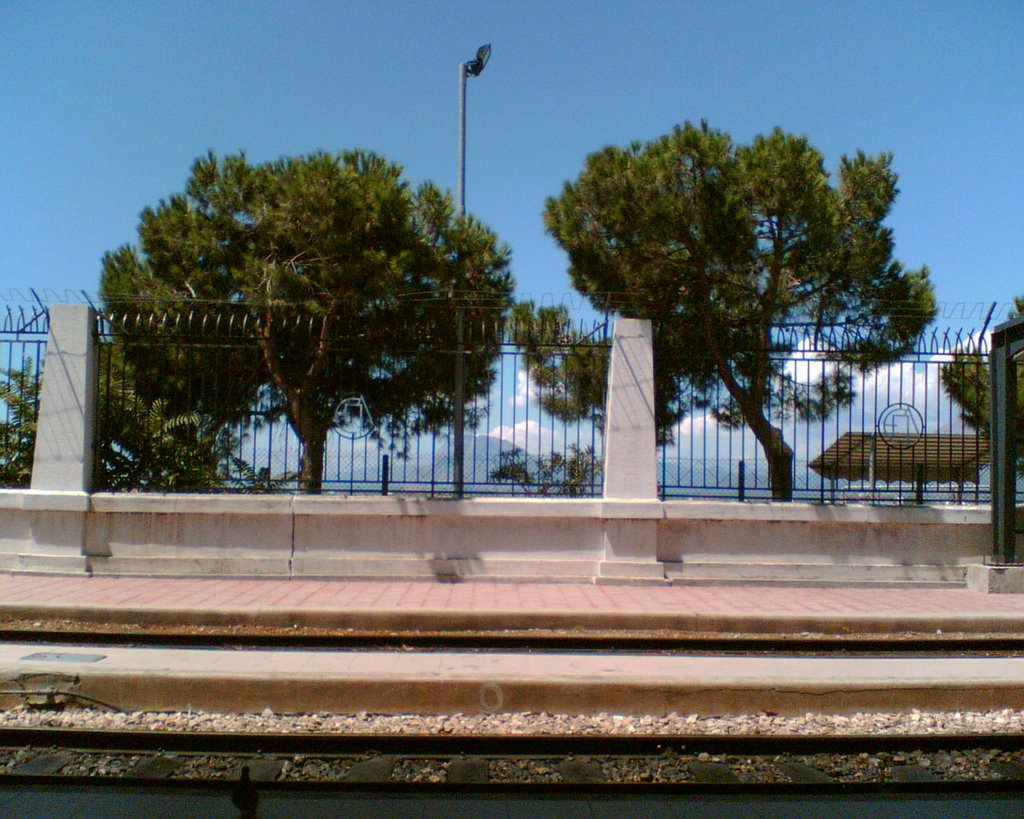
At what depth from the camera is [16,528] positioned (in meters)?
10.9

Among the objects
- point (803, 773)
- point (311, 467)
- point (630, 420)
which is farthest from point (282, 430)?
point (803, 773)

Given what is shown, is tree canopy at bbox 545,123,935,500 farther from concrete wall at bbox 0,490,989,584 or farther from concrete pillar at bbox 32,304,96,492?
concrete pillar at bbox 32,304,96,492

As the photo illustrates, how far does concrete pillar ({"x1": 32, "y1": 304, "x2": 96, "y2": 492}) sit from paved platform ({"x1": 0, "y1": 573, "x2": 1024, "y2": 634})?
1209mm

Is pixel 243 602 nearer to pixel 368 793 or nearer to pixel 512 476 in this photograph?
pixel 512 476

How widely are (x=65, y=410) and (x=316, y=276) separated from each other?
18.4 ft

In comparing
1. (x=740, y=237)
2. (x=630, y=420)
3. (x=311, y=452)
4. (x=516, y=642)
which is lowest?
(x=516, y=642)

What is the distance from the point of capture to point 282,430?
1059cm

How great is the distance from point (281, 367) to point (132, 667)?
7048 mm

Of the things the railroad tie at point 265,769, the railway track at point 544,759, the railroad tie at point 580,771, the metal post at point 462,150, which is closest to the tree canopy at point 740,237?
the metal post at point 462,150

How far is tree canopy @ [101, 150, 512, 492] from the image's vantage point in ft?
39.0

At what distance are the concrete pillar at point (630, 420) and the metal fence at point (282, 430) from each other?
28 cm

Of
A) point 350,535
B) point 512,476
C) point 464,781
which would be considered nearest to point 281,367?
point 350,535

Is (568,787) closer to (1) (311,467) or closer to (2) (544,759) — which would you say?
(2) (544,759)

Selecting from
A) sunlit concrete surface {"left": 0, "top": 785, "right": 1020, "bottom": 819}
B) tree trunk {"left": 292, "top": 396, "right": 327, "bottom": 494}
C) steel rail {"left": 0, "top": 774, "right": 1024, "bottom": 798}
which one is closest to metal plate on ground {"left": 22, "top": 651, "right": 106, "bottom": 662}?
steel rail {"left": 0, "top": 774, "right": 1024, "bottom": 798}
